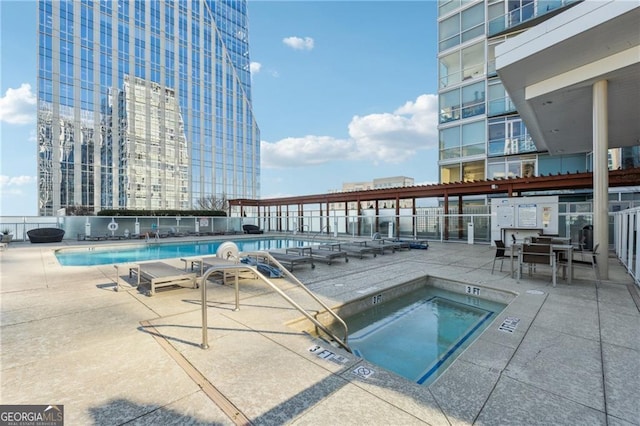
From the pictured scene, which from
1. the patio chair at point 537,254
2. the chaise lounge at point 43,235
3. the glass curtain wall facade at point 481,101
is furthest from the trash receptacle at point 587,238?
the chaise lounge at point 43,235

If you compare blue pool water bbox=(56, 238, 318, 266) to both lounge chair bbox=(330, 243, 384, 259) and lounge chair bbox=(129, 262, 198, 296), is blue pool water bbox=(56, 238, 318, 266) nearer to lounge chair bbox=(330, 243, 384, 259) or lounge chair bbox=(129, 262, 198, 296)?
lounge chair bbox=(129, 262, 198, 296)

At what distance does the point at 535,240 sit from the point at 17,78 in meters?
49.1

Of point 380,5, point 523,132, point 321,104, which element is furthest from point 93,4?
point 523,132

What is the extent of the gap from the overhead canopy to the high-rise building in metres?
43.1

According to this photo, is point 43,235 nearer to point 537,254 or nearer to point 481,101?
point 537,254

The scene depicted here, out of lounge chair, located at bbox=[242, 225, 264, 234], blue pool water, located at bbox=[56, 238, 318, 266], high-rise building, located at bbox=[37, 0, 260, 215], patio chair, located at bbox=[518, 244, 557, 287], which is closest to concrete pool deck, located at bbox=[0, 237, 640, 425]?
patio chair, located at bbox=[518, 244, 557, 287]

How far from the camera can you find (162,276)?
487 centimetres

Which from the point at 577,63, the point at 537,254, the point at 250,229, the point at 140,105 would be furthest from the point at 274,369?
the point at 140,105

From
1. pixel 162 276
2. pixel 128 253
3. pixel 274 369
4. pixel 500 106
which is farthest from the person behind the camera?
pixel 500 106

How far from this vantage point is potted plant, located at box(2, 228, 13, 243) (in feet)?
42.0

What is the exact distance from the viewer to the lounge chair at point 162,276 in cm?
478

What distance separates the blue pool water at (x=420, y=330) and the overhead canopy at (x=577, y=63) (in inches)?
218

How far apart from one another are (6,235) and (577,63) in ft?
70.7

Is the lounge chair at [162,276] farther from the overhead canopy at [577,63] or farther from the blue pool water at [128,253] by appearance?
the overhead canopy at [577,63]
